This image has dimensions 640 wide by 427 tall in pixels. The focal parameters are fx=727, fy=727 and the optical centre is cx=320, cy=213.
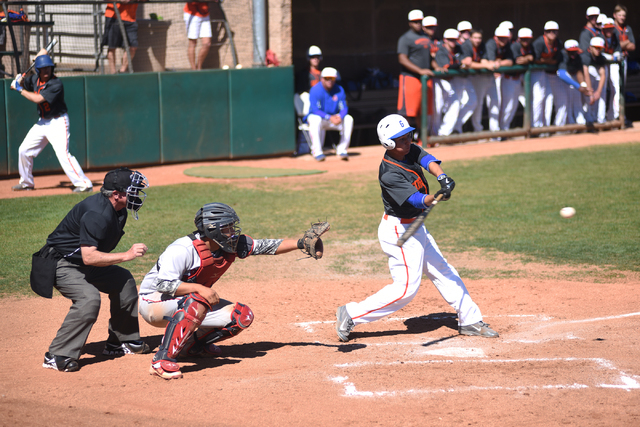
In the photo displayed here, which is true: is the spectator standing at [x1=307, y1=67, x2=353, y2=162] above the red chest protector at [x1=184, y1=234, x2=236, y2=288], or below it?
above

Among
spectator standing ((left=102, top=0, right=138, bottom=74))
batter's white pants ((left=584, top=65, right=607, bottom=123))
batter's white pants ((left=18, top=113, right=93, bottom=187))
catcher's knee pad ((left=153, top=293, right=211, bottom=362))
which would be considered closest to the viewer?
catcher's knee pad ((left=153, top=293, right=211, bottom=362))

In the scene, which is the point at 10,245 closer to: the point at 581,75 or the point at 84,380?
the point at 84,380

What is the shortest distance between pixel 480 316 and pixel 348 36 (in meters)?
16.5

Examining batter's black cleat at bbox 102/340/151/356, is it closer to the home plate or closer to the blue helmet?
the home plate

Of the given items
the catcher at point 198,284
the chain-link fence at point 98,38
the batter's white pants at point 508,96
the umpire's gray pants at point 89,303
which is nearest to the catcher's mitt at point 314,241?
the catcher at point 198,284

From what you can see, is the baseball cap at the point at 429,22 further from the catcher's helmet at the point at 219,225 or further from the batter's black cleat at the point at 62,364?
the batter's black cleat at the point at 62,364

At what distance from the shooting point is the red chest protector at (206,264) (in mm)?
4801

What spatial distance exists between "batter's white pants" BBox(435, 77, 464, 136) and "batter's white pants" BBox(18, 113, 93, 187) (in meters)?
7.05

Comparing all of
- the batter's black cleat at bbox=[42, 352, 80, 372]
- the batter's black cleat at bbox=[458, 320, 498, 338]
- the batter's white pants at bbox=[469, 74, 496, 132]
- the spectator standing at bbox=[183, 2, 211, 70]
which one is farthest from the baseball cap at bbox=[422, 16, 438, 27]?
the batter's black cleat at bbox=[42, 352, 80, 372]

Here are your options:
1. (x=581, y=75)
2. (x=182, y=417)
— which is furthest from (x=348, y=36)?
(x=182, y=417)

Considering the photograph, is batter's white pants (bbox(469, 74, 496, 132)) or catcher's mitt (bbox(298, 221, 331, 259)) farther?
batter's white pants (bbox(469, 74, 496, 132))

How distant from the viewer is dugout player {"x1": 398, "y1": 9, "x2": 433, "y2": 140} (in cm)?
1385

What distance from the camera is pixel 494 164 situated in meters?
12.8

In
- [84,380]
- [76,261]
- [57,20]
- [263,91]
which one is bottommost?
[84,380]
